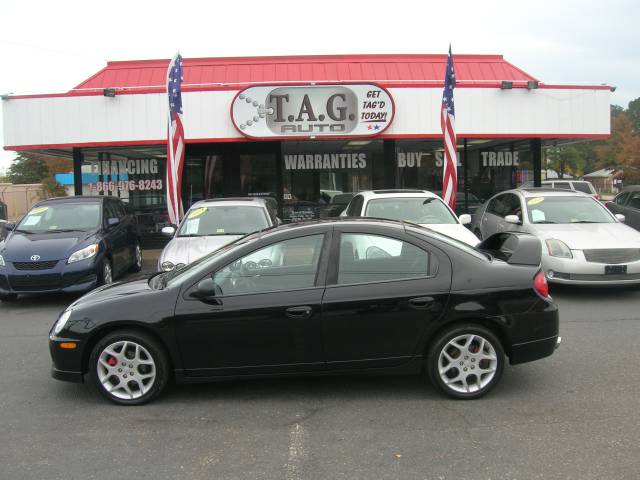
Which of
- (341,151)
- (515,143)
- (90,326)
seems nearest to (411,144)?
(341,151)

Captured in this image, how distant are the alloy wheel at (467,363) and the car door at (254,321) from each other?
0.97m

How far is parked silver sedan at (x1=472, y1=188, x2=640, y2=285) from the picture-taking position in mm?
8359

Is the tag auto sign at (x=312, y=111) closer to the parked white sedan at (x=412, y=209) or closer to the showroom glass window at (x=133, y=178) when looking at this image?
the showroom glass window at (x=133, y=178)

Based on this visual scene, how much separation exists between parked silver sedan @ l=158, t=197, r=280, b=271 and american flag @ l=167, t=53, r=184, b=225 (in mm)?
2384

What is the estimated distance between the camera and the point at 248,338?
454 cm

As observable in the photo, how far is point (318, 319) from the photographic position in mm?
4527

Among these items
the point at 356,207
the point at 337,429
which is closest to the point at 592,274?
the point at 356,207

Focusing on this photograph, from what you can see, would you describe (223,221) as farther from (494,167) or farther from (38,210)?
(494,167)

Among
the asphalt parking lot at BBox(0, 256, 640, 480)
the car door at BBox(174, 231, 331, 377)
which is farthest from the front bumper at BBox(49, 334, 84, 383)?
the car door at BBox(174, 231, 331, 377)

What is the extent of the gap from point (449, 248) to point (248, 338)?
1727mm

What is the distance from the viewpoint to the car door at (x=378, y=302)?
456 centimetres

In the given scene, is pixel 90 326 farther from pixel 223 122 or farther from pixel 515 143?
pixel 515 143

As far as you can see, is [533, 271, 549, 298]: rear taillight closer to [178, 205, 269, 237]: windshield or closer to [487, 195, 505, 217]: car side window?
[178, 205, 269, 237]: windshield

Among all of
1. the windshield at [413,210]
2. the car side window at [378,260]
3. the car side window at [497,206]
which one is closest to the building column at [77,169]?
the windshield at [413,210]
